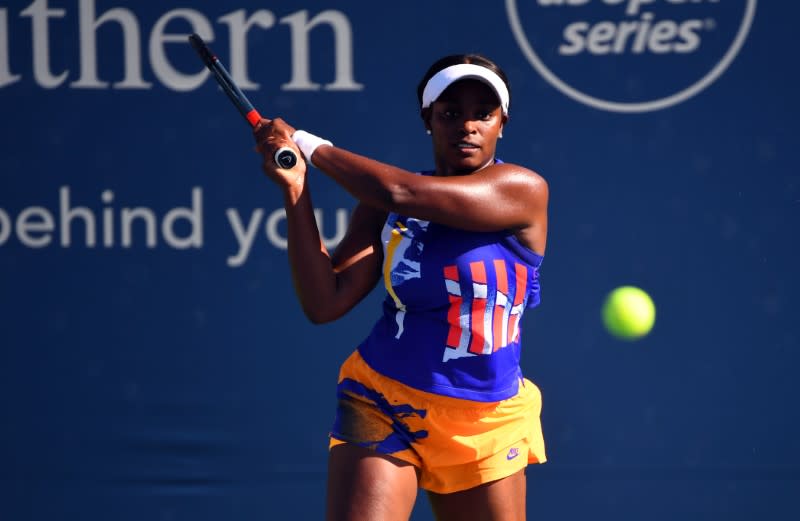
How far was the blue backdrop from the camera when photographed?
356cm

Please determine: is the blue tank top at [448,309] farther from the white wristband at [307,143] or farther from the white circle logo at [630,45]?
the white circle logo at [630,45]

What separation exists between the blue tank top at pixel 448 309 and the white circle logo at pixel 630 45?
1293 mm

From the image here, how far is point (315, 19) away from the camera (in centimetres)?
359

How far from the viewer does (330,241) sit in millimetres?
3648

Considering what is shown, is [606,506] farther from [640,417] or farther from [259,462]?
[259,462]

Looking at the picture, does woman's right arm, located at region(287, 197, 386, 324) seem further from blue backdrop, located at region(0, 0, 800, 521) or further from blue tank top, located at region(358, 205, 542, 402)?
blue backdrop, located at region(0, 0, 800, 521)

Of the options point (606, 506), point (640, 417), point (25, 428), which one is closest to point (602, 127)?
point (640, 417)

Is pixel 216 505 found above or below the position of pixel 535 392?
below

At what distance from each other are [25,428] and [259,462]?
78cm

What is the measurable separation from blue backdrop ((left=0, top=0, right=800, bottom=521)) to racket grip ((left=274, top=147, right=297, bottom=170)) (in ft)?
4.08

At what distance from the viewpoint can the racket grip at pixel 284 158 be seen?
2.38 metres

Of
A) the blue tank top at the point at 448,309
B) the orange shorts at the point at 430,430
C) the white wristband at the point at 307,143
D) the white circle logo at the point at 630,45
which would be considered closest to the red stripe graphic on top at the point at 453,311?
the blue tank top at the point at 448,309

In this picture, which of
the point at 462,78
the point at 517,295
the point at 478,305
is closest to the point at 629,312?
the point at 517,295

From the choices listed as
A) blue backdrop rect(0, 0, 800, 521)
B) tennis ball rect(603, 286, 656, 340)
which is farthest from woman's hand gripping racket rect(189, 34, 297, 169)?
tennis ball rect(603, 286, 656, 340)
